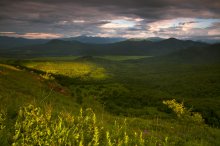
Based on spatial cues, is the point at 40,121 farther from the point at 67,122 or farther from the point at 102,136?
the point at 102,136

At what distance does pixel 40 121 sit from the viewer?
6.17 metres

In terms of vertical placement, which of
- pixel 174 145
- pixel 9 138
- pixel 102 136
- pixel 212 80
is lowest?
pixel 212 80

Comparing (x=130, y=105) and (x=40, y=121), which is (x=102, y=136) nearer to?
Answer: (x=40, y=121)

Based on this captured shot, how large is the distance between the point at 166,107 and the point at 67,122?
219ft

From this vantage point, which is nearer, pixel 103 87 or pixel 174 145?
pixel 174 145

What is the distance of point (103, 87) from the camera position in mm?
110562

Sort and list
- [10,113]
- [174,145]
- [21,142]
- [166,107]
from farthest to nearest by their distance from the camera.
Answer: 1. [166,107]
2. [174,145]
3. [10,113]
4. [21,142]

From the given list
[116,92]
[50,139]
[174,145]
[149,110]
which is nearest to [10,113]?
[50,139]

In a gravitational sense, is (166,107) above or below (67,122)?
below

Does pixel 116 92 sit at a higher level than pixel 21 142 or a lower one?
lower

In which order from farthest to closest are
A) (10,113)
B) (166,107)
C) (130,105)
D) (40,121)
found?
(130,105), (166,107), (10,113), (40,121)

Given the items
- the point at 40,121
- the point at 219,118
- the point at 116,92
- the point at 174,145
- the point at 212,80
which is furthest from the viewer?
the point at 212,80

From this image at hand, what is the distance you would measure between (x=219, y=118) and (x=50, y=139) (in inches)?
2675

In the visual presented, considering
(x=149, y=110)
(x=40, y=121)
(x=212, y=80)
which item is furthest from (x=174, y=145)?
(x=212, y=80)
